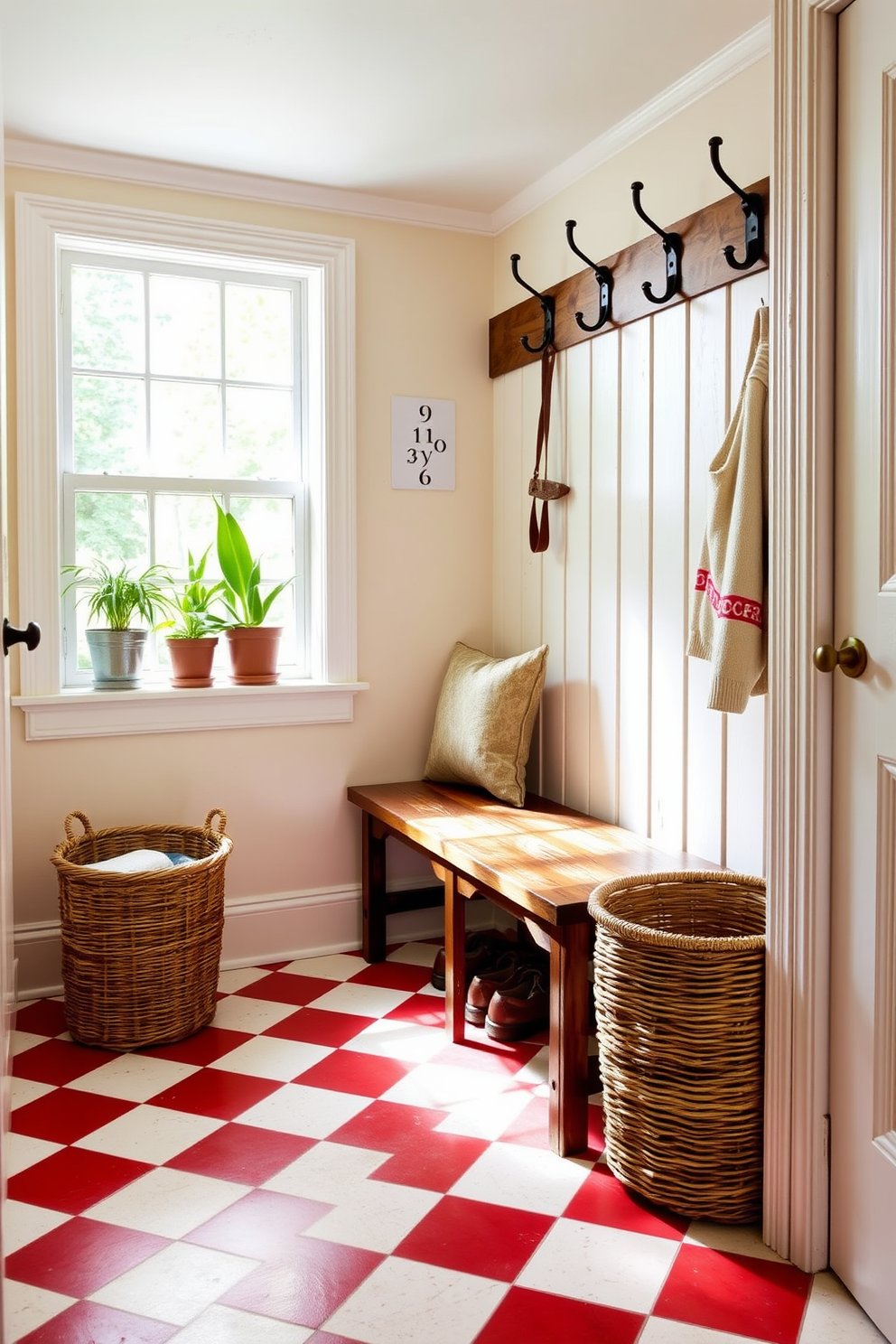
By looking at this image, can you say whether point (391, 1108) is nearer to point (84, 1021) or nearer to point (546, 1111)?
point (546, 1111)

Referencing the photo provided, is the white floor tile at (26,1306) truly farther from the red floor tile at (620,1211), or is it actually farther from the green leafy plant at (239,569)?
the green leafy plant at (239,569)

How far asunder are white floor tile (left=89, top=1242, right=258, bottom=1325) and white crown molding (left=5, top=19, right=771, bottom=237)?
263 centimetres

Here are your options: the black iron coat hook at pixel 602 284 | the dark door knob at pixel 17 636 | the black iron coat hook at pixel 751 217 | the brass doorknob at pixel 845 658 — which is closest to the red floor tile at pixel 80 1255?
the dark door knob at pixel 17 636

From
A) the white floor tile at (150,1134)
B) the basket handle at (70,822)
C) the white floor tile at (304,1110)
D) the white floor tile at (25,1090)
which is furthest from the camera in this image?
the basket handle at (70,822)

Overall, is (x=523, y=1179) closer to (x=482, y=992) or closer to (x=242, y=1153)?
(x=242, y=1153)

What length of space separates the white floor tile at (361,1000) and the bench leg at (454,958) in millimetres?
261

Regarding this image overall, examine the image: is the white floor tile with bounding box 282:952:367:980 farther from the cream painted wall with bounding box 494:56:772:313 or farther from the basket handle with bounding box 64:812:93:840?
the cream painted wall with bounding box 494:56:772:313

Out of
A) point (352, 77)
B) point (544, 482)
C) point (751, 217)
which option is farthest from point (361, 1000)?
point (352, 77)

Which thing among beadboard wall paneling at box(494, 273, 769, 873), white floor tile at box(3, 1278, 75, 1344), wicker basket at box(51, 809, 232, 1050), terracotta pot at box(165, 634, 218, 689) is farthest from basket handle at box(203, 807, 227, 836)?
white floor tile at box(3, 1278, 75, 1344)

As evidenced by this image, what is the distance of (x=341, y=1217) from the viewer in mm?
1932

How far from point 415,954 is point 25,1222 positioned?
161cm

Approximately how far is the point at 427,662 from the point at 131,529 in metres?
1.03

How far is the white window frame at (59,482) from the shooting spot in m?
2.94

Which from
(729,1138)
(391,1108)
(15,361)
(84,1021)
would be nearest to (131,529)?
(15,361)
